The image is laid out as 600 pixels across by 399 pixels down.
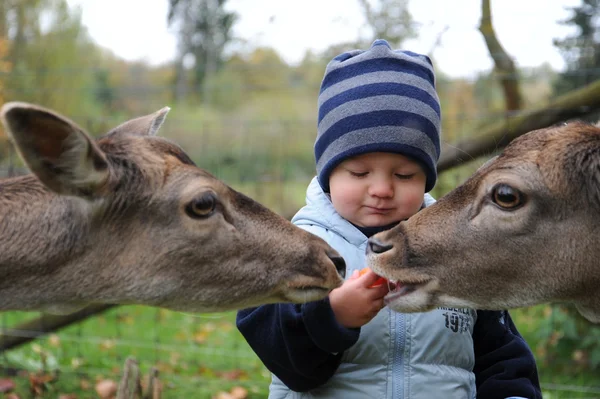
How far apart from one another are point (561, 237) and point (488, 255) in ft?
1.04

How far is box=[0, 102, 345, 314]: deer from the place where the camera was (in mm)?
3328

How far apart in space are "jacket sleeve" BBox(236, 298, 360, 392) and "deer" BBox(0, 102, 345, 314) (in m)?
0.09

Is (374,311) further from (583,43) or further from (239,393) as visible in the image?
(583,43)

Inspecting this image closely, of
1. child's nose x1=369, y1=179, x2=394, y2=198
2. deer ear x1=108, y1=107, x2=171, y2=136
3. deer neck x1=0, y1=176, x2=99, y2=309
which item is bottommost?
deer neck x1=0, y1=176, x2=99, y2=309

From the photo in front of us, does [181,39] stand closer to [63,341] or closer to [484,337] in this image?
[63,341]

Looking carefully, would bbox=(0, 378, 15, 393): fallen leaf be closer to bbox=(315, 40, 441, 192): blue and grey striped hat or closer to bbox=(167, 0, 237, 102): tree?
bbox=(315, 40, 441, 192): blue and grey striped hat

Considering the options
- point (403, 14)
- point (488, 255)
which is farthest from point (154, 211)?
point (403, 14)

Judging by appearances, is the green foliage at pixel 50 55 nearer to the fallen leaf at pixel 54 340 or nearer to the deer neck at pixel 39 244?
the fallen leaf at pixel 54 340

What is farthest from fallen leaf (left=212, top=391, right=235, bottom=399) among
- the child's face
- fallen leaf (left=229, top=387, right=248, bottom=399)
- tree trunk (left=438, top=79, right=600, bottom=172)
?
the child's face

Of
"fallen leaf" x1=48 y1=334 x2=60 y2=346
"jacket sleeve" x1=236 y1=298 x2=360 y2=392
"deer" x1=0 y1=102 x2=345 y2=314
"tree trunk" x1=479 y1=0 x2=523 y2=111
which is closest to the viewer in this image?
"jacket sleeve" x1=236 y1=298 x2=360 y2=392

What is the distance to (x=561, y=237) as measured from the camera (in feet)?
11.1

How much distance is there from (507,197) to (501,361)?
0.85 m

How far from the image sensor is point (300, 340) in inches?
131

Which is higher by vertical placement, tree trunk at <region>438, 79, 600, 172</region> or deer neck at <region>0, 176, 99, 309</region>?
tree trunk at <region>438, 79, 600, 172</region>
